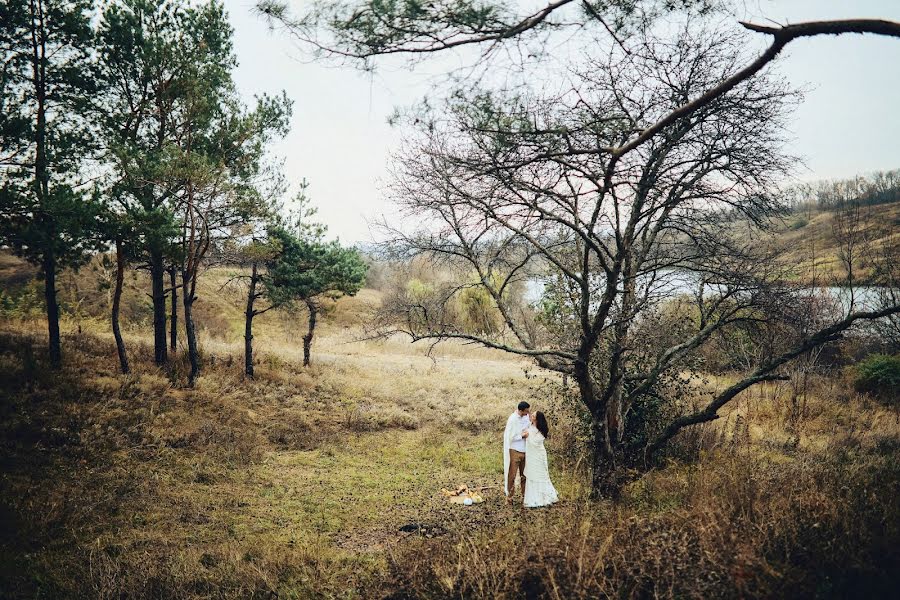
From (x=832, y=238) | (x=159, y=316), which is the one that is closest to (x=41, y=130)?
(x=159, y=316)

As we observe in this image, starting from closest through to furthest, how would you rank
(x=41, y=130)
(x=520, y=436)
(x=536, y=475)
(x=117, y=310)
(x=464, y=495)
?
(x=536, y=475), (x=520, y=436), (x=464, y=495), (x=41, y=130), (x=117, y=310)

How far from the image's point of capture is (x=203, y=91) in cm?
1292

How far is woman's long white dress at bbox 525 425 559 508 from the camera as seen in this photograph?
7.50 m

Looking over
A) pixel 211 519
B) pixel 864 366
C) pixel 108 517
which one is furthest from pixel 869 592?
pixel 864 366

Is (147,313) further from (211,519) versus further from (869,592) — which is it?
(869,592)

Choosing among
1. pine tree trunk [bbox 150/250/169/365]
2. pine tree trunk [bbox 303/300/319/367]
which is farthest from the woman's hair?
pine tree trunk [bbox 303/300/319/367]

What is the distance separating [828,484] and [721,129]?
14.3 ft

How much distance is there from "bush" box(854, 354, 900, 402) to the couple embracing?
15178mm

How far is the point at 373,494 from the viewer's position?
29.4ft

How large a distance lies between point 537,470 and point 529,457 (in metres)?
0.25

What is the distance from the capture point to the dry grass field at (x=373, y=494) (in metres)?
3.17

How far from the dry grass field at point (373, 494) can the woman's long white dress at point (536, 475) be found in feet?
1.77

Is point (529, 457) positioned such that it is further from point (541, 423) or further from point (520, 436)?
point (541, 423)

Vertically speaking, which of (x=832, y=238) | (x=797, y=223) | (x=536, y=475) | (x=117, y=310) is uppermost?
(x=832, y=238)
